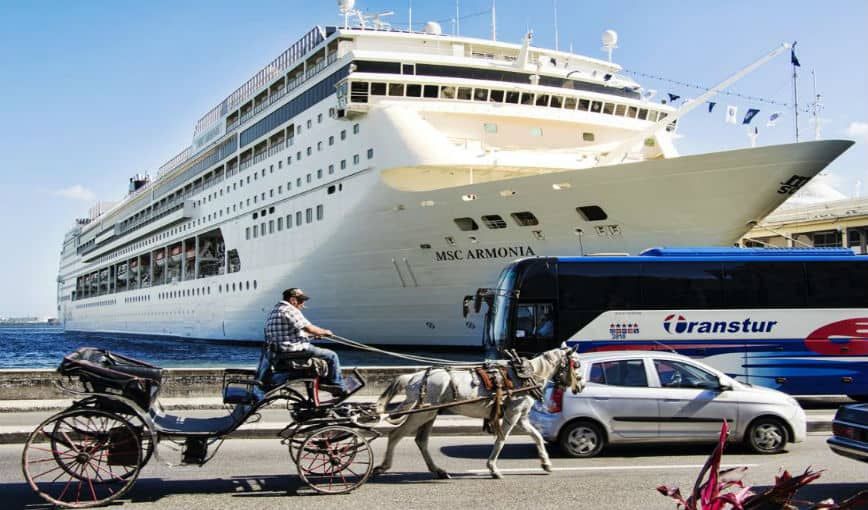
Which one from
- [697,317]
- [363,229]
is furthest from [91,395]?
[363,229]

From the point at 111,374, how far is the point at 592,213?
50.9 feet

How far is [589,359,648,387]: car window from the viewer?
809cm

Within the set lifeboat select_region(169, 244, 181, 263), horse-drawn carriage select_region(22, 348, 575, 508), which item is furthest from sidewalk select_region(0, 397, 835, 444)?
lifeboat select_region(169, 244, 181, 263)

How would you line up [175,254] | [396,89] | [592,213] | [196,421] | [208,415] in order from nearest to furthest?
[196,421], [208,415], [592,213], [396,89], [175,254]

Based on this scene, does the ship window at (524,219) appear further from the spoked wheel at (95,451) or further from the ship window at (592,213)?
the spoked wheel at (95,451)

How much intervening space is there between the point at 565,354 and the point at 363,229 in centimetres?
1782

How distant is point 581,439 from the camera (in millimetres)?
7902

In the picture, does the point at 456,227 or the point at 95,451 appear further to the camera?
the point at 456,227

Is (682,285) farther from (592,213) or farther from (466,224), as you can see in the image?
(466,224)

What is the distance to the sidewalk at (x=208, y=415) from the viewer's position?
8844 mm

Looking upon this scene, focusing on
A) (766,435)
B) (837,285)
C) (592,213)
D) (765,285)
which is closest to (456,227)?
(592,213)

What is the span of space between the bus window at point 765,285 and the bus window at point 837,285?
192 millimetres

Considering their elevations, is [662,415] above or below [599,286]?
below

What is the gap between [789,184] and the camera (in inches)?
693
